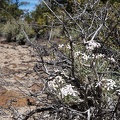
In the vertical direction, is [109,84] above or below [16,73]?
above

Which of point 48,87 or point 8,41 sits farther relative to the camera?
point 8,41

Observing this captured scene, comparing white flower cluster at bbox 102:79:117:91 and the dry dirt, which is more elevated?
white flower cluster at bbox 102:79:117:91

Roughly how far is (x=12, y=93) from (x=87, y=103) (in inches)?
159

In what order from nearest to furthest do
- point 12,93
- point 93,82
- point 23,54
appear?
point 93,82, point 12,93, point 23,54

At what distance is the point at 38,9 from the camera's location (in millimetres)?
25031

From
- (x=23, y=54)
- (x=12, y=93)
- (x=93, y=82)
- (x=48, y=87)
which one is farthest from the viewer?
(x=23, y=54)

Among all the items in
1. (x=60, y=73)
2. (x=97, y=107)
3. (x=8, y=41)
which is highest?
(x=60, y=73)

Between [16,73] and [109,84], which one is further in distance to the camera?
[16,73]

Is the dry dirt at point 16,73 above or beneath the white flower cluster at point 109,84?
beneath

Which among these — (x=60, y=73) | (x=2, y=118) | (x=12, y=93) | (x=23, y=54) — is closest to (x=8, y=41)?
(x=23, y=54)

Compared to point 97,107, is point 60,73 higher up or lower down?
higher up

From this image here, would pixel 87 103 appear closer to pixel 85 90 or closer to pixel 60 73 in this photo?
pixel 85 90

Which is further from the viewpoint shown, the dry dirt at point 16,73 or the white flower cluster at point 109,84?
the dry dirt at point 16,73

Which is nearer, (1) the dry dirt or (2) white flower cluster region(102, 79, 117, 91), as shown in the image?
(2) white flower cluster region(102, 79, 117, 91)
